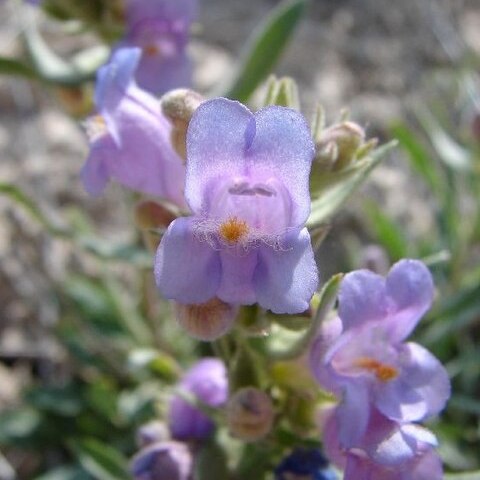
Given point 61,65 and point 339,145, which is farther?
point 61,65

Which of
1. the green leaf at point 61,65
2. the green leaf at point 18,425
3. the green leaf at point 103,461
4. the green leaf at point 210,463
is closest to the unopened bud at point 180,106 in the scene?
the green leaf at point 210,463

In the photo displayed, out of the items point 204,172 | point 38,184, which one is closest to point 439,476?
point 204,172

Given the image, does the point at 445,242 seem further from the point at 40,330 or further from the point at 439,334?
the point at 40,330

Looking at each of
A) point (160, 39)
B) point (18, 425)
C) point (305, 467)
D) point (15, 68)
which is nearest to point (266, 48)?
point (160, 39)

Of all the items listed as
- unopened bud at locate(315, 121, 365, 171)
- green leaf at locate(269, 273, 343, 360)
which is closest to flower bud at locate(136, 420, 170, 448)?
green leaf at locate(269, 273, 343, 360)

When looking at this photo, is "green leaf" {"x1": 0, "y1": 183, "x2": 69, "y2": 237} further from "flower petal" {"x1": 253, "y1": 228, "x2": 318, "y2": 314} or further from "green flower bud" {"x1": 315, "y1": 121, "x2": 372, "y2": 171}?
"flower petal" {"x1": 253, "y1": 228, "x2": 318, "y2": 314}

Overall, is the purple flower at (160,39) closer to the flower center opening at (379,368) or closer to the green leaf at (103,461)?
the green leaf at (103,461)

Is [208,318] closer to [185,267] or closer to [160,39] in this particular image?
[185,267]
